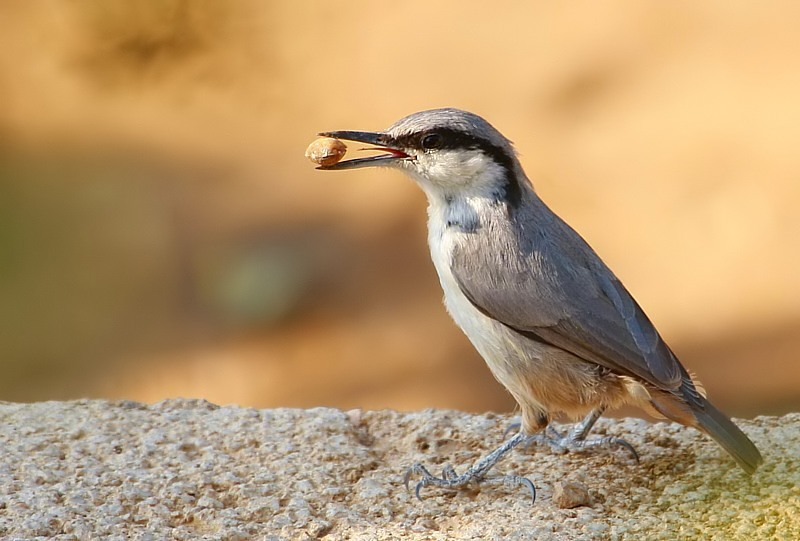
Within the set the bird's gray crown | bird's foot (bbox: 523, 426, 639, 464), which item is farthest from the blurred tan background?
the bird's gray crown

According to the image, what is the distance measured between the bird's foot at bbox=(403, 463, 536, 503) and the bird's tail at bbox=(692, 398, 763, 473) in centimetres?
67

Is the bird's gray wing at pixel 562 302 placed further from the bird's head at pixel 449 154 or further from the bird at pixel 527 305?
the bird's head at pixel 449 154

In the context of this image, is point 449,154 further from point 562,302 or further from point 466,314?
point 562,302

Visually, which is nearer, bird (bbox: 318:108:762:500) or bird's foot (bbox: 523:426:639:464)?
bird (bbox: 318:108:762:500)

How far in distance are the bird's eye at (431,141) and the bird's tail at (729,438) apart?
144 centimetres

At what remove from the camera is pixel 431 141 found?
4.62 meters

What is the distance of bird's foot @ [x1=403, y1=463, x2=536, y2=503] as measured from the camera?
432cm

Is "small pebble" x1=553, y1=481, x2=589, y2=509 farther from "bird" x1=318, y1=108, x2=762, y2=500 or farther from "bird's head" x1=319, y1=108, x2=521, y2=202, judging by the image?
"bird's head" x1=319, y1=108, x2=521, y2=202

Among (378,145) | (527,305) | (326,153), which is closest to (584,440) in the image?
(527,305)

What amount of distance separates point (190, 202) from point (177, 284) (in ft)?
2.99

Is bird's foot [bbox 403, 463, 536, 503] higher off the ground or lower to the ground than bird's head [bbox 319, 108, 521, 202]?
lower

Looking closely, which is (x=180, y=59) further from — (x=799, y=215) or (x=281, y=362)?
(x=799, y=215)

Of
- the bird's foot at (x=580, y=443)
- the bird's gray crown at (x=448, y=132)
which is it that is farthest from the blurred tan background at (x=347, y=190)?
the bird's gray crown at (x=448, y=132)

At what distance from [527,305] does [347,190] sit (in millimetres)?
5546
